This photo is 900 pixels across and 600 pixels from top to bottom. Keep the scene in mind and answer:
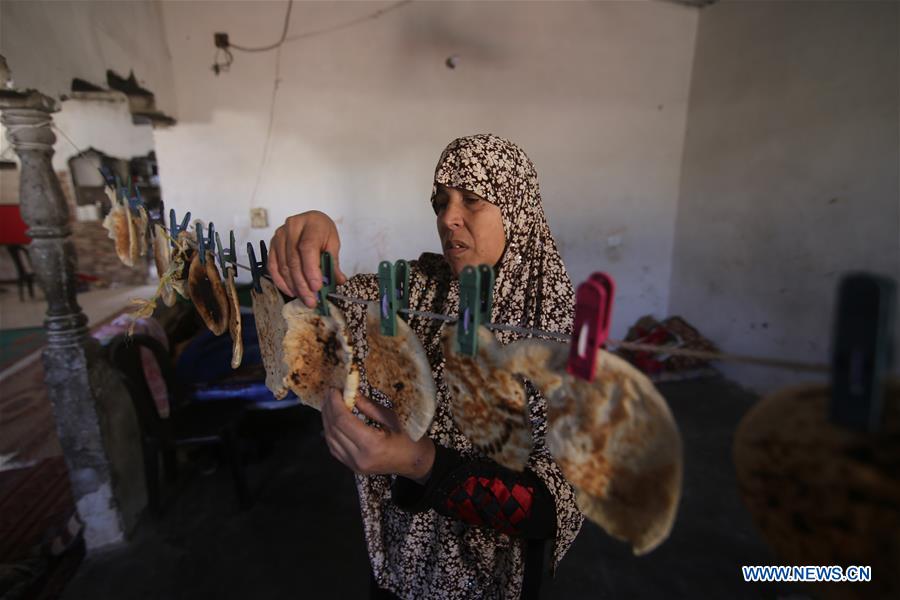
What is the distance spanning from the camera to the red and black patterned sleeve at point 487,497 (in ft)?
2.59

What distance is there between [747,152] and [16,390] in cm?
661

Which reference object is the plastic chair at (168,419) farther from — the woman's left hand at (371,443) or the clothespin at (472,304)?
the clothespin at (472,304)

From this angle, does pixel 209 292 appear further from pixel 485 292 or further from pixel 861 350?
pixel 861 350

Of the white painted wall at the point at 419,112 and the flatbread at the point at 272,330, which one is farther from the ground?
the white painted wall at the point at 419,112

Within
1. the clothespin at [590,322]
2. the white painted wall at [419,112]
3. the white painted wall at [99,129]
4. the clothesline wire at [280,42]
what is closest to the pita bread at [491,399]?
the clothespin at [590,322]

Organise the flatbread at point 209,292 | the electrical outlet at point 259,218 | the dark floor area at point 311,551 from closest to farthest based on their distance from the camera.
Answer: the flatbread at point 209,292 → the dark floor area at point 311,551 → the electrical outlet at point 259,218

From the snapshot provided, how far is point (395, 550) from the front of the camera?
106 centimetres

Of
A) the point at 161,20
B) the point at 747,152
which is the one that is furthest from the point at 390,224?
the point at 747,152

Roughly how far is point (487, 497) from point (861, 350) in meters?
0.65

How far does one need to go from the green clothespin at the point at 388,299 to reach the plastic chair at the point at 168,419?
6.24 feet

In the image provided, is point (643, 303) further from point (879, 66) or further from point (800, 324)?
point (879, 66)

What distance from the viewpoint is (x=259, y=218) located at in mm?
3217

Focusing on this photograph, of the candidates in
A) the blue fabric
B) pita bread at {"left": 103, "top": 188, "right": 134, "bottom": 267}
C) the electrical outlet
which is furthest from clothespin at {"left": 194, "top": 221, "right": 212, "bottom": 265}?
the electrical outlet

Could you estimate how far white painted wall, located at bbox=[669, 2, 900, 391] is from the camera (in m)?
2.53
